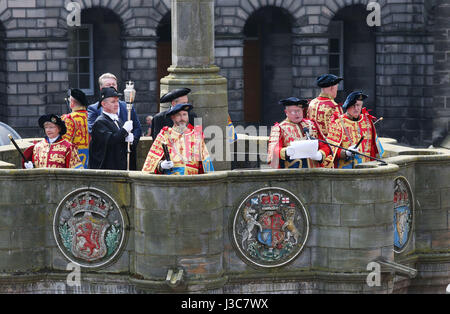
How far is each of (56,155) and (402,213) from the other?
160 inches

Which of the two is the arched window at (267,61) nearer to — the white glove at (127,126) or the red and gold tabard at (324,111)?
the red and gold tabard at (324,111)

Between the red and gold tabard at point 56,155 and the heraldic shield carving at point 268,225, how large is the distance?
2353 millimetres

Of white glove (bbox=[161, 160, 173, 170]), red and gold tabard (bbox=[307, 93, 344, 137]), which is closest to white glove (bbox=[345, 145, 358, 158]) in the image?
red and gold tabard (bbox=[307, 93, 344, 137])

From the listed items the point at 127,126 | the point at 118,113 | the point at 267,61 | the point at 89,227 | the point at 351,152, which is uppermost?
the point at 267,61

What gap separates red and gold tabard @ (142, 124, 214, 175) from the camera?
16.8 metres

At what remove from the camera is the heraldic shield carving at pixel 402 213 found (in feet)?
56.4

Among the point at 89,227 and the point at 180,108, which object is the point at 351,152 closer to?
the point at 180,108

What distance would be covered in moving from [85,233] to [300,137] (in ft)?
9.61

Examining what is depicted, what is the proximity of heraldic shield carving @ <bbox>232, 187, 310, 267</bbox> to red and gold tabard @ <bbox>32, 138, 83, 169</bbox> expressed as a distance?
2.35 meters

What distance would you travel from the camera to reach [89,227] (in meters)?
16.5

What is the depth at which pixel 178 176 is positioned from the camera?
1600 cm

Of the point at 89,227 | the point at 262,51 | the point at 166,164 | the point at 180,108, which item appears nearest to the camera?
the point at 89,227

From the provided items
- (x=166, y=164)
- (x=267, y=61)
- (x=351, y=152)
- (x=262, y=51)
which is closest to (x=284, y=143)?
(x=351, y=152)

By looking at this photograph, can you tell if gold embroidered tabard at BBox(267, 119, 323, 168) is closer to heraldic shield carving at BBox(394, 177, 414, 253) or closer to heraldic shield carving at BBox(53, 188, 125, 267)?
heraldic shield carving at BBox(394, 177, 414, 253)
